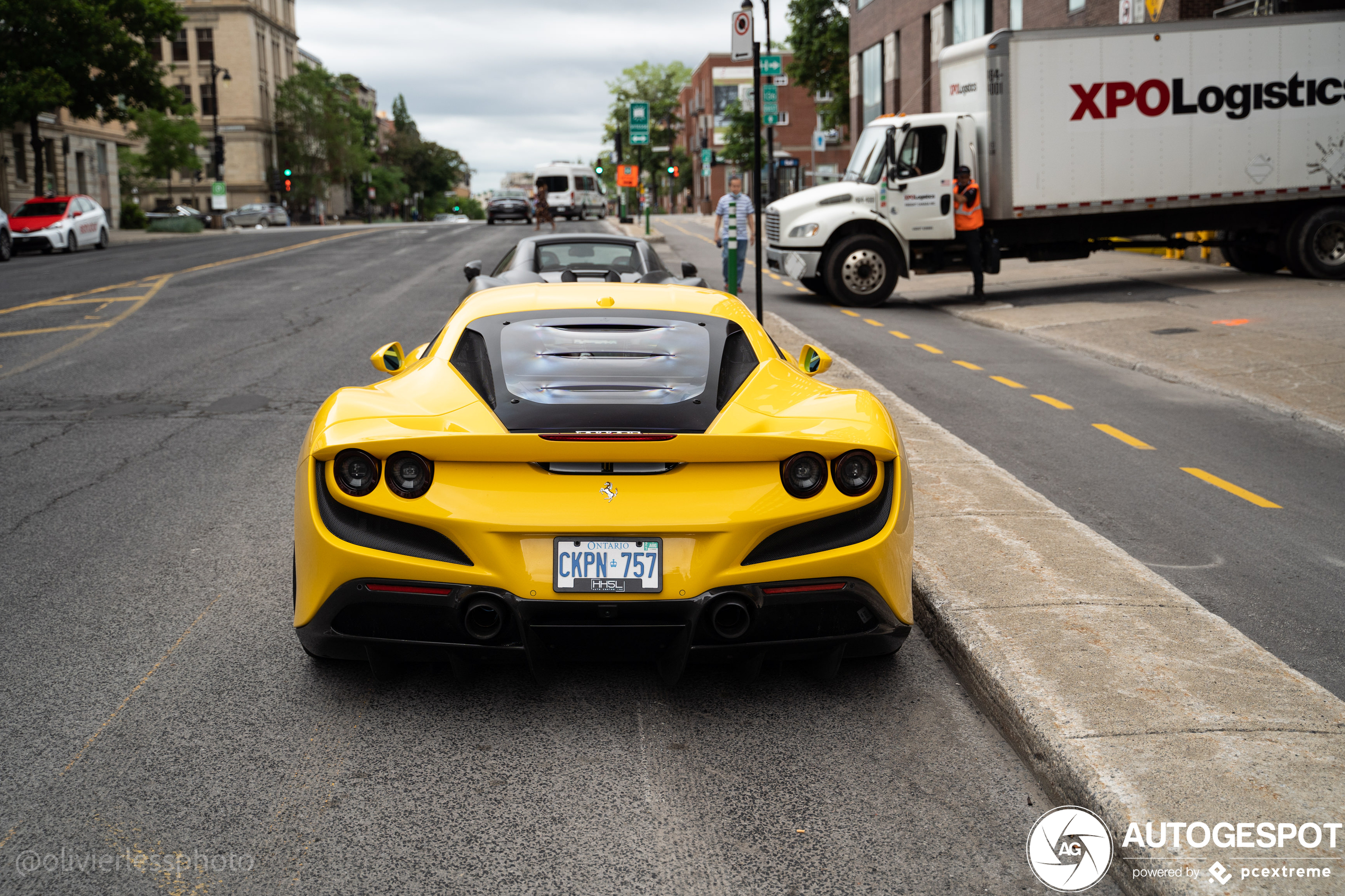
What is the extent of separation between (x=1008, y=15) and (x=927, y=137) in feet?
54.7

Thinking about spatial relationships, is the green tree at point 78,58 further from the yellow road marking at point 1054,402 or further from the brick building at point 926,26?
the yellow road marking at point 1054,402

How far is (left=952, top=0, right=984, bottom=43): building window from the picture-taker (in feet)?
111

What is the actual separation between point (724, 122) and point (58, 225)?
232ft

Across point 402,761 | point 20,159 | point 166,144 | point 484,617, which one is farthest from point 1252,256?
point 166,144

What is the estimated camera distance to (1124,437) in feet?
28.4

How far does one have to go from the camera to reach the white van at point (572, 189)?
178 feet

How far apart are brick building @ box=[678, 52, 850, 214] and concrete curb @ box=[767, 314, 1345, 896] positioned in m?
69.3

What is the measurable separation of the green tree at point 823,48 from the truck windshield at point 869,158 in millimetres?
34861

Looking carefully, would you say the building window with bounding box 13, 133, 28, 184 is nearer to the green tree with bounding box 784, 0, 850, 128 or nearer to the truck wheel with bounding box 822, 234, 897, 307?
the green tree with bounding box 784, 0, 850, 128

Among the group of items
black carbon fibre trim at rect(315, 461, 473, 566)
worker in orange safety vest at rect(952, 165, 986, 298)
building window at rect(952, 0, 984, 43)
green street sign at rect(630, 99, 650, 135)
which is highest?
building window at rect(952, 0, 984, 43)

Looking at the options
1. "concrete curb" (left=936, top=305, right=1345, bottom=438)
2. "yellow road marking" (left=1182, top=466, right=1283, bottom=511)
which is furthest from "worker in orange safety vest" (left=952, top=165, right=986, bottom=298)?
"yellow road marking" (left=1182, top=466, right=1283, bottom=511)

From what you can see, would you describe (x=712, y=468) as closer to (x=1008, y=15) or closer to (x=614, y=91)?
(x=1008, y=15)

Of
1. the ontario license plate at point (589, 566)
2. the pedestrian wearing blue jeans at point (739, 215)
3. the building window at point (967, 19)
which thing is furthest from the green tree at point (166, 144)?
the ontario license plate at point (589, 566)

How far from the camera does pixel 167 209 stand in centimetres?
8775
